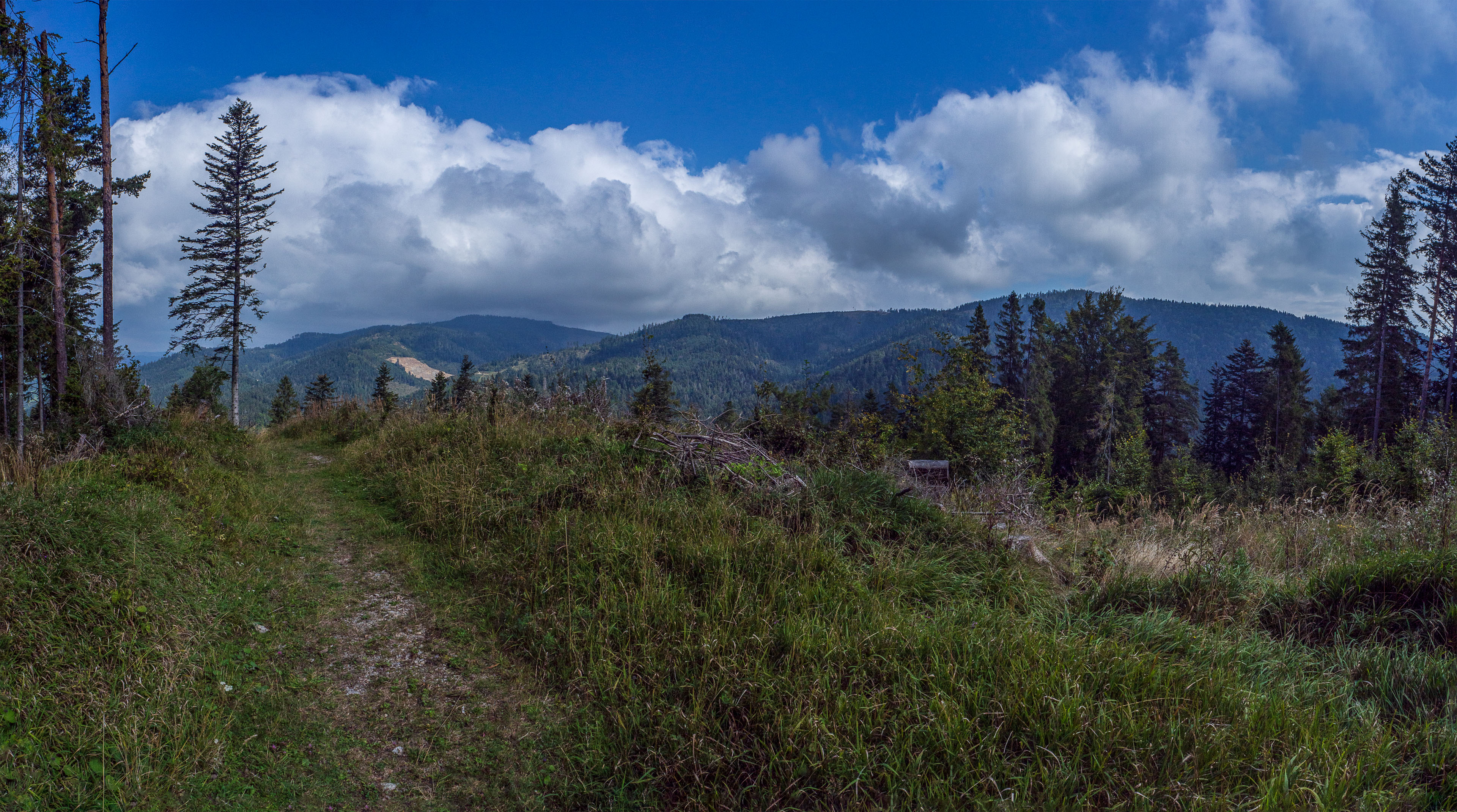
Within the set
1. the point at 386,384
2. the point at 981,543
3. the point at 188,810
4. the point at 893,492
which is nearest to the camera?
the point at 188,810

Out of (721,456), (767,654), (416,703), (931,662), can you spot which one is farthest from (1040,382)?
(416,703)

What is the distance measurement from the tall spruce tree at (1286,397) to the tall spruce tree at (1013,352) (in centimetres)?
1593

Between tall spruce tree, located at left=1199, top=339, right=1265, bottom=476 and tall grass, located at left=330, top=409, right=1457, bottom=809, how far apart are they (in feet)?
170

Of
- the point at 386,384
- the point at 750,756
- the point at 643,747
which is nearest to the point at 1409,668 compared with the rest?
the point at 750,756

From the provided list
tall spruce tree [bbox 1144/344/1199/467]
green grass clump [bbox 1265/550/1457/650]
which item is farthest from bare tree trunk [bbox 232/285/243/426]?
tall spruce tree [bbox 1144/344/1199/467]

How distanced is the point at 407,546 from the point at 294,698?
9.76 feet

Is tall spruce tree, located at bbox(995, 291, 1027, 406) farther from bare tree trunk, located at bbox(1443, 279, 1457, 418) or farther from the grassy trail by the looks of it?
the grassy trail

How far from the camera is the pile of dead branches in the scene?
6.25 meters

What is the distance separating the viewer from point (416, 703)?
144 inches

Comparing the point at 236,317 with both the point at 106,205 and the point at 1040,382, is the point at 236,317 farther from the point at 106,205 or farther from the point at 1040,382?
the point at 1040,382

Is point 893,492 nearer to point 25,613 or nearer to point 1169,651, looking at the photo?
point 1169,651

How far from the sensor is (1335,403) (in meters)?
39.2

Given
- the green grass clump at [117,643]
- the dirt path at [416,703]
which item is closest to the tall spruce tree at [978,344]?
the dirt path at [416,703]

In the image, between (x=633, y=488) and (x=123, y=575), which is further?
(x=633, y=488)
